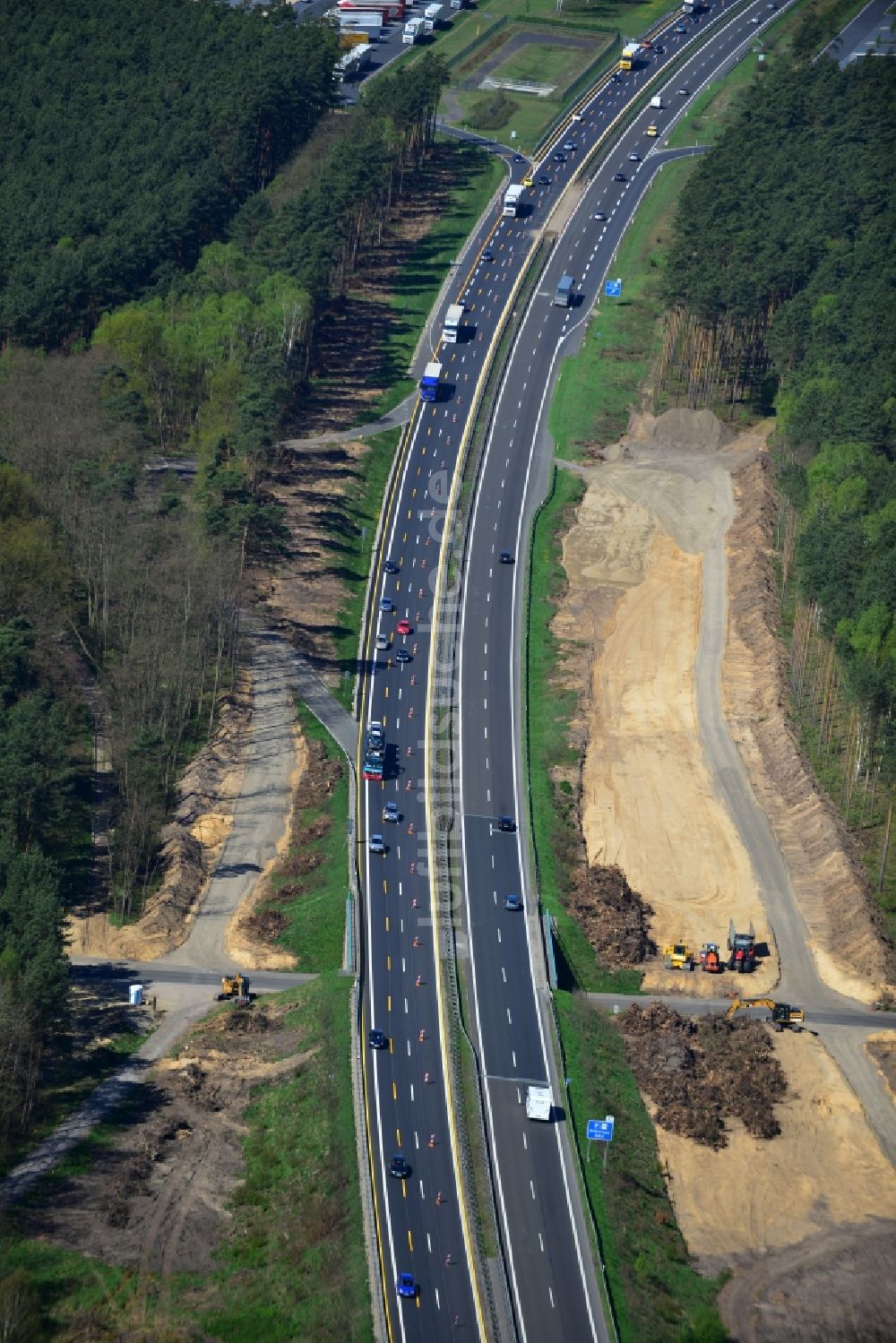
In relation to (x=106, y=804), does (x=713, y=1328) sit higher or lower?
lower

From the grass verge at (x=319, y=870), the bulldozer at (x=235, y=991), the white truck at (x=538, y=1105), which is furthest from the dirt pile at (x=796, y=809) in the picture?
the bulldozer at (x=235, y=991)

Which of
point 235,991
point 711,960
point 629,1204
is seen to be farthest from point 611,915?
point 629,1204

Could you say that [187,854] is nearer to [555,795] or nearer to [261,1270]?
[555,795]

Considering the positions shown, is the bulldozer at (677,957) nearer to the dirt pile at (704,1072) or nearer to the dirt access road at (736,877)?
the dirt access road at (736,877)

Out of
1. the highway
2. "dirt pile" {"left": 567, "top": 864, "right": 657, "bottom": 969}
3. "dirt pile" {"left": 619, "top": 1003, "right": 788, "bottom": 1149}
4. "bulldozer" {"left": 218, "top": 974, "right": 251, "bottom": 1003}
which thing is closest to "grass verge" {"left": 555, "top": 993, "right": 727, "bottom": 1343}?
"dirt pile" {"left": 619, "top": 1003, "right": 788, "bottom": 1149}

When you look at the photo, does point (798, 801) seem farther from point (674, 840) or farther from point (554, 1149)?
point (554, 1149)

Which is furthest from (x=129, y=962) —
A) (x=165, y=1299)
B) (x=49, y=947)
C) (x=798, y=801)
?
(x=798, y=801)
